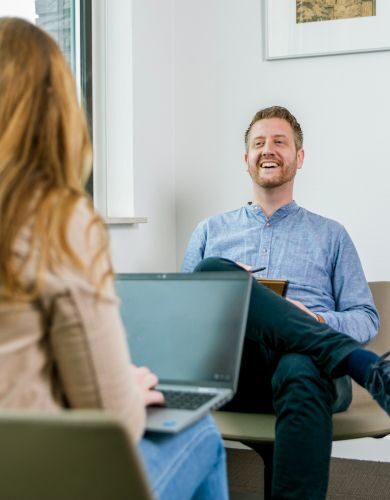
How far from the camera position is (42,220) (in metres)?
0.79

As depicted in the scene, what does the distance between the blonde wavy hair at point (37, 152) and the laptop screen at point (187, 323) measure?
454mm

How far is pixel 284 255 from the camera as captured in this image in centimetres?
218

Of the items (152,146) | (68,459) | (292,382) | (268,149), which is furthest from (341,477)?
(68,459)

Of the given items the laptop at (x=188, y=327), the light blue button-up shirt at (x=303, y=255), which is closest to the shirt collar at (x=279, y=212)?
the light blue button-up shirt at (x=303, y=255)

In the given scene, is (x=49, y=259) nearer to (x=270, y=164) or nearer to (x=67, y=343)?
(x=67, y=343)

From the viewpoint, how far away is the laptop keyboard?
108 cm

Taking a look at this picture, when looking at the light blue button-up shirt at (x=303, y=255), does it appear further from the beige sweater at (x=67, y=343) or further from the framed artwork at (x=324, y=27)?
the beige sweater at (x=67, y=343)

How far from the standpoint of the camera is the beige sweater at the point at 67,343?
0.79 m


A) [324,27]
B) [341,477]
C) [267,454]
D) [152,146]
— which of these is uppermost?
[324,27]

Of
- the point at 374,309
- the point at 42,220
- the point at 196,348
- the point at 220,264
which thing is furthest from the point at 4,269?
the point at 374,309

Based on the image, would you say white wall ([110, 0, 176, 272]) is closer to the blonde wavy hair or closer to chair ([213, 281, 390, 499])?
chair ([213, 281, 390, 499])

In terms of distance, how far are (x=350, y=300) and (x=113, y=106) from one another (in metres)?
1.01

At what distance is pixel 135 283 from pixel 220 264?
16.4 inches

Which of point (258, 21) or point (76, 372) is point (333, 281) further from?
point (76, 372)
